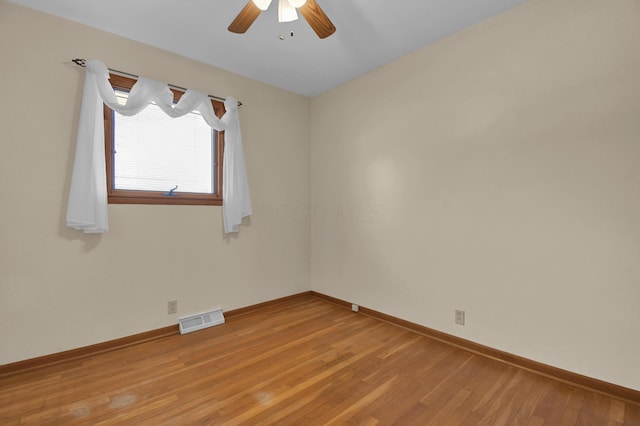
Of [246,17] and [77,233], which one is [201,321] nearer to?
[77,233]

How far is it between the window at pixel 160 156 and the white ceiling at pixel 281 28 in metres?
0.46

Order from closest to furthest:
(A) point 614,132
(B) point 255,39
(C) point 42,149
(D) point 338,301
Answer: (A) point 614,132
(C) point 42,149
(B) point 255,39
(D) point 338,301

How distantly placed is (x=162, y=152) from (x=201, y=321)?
5.69 ft

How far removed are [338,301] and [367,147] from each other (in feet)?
6.34

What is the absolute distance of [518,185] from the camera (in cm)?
222

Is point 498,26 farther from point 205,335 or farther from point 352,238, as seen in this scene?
point 205,335

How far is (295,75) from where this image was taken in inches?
131

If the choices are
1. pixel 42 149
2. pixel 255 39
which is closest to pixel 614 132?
pixel 255 39

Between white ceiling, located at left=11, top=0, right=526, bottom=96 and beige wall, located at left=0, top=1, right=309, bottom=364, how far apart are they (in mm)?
199

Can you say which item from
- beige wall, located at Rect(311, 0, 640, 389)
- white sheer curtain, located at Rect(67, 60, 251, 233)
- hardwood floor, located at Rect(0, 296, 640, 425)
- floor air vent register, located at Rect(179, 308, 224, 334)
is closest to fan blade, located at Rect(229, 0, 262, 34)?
white sheer curtain, located at Rect(67, 60, 251, 233)

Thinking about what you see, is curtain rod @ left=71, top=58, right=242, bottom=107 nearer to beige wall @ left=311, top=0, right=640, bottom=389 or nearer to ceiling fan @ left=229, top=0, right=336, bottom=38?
ceiling fan @ left=229, top=0, right=336, bottom=38

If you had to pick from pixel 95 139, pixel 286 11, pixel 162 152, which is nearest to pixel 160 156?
pixel 162 152

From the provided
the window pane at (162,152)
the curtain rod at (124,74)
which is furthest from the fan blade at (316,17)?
the window pane at (162,152)

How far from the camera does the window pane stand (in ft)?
8.56
